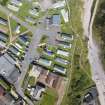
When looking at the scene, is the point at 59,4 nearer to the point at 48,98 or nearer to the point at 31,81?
the point at 31,81

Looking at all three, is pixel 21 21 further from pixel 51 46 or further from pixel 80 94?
pixel 80 94

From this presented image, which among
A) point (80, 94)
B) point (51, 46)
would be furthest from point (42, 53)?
point (80, 94)

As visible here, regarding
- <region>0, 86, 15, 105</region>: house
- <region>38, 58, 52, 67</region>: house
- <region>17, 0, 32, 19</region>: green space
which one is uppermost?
<region>17, 0, 32, 19</region>: green space

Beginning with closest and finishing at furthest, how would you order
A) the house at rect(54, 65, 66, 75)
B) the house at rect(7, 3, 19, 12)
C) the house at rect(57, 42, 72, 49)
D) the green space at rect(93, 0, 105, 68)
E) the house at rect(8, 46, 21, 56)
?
the house at rect(8, 46, 21, 56), the house at rect(54, 65, 66, 75), the house at rect(57, 42, 72, 49), the house at rect(7, 3, 19, 12), the green space at rect(93, 0, 105, 68)

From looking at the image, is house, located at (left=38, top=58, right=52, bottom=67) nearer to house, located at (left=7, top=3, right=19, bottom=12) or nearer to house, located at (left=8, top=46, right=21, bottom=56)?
house, located at (left=8, top=46, right=21, bottom=56)

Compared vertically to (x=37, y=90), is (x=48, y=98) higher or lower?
lower

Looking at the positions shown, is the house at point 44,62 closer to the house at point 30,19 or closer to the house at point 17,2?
the house at point 30,19

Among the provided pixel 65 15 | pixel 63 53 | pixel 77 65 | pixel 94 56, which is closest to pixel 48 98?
pixel 77 65

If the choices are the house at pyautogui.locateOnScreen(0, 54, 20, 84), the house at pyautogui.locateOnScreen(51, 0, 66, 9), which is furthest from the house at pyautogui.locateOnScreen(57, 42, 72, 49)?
the house at pyautogui.locateOnScreen(0, 54, 20, 84)

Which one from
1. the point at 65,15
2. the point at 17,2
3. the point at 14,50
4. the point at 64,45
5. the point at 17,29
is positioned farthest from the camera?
the point at 65,15
